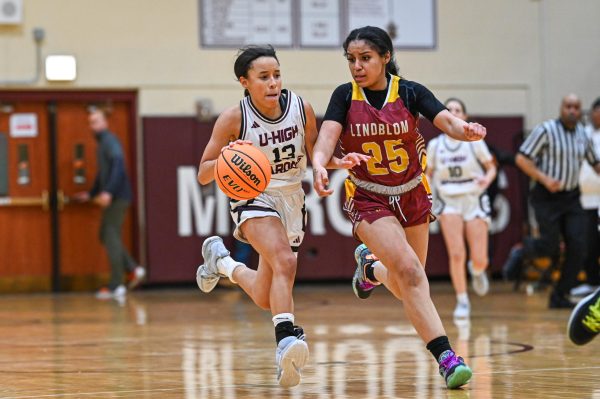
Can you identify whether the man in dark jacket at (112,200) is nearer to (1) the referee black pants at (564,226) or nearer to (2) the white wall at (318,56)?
(2) the white wall at (318,56)

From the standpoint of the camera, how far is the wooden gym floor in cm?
526

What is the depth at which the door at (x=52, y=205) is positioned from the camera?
44.3 ft

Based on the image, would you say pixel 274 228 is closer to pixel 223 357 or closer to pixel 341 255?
pixel 223 357

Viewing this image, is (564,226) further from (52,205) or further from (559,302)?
(52,205)

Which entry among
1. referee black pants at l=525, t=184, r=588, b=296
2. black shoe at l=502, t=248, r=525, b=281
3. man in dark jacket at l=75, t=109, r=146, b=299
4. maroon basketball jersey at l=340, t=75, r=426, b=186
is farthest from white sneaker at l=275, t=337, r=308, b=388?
black shoe at l=502, t=248, r=525, b=281

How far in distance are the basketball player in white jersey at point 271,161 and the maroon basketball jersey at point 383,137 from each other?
21 centimetres

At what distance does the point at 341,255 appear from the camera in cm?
1406

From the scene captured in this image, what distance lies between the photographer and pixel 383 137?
18.1ft

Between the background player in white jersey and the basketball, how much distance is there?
15.0 ft

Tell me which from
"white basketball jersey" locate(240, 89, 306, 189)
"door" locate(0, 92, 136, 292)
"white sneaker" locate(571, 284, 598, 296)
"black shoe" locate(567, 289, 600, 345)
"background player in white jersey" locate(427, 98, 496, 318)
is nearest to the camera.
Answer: "black shoe" locate(567, 289, 600, 345)

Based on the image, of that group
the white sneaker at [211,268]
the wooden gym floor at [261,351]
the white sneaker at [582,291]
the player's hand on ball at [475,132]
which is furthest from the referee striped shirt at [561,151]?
the player's hand on ball at [475,132]

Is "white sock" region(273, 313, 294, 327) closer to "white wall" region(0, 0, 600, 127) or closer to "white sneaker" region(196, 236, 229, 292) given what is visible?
"white sneaker" region(196, 236, 229, 292)

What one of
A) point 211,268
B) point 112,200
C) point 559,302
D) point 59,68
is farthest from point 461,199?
point 59,68

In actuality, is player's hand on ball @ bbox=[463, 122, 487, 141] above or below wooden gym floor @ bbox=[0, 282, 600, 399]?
above
